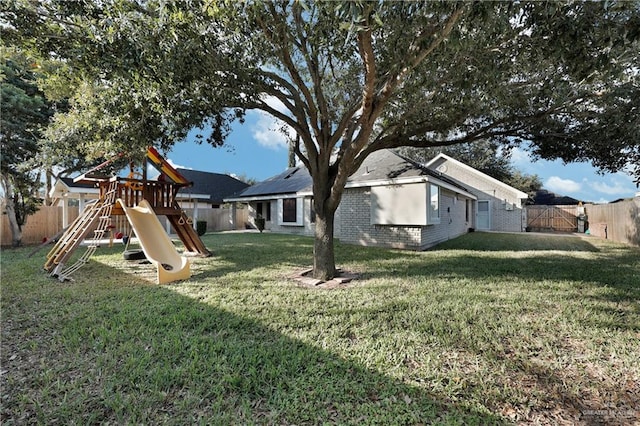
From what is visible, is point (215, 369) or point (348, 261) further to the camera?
point (348, 261)

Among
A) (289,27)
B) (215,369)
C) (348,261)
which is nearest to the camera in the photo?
(215,369)

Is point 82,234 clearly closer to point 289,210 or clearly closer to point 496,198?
point 289,210

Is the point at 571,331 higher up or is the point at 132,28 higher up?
the point at 132,28

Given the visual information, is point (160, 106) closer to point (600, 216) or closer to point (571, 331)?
point (571, 331)

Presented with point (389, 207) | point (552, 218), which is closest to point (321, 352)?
point (389, 207)

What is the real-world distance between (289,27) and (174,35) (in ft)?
6.81

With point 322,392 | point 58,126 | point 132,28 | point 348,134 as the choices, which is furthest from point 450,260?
point 58,126

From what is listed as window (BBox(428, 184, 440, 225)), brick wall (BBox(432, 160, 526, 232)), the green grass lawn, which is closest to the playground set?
the green grass lawn

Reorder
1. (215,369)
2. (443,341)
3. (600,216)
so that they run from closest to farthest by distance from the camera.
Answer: (215,369), (443,341), (600,216)

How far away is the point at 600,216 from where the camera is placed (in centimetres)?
1627

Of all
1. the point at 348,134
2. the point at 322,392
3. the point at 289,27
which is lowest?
the point at 322,392

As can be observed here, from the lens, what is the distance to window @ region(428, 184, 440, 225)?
10.4m

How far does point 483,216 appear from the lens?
21.8m

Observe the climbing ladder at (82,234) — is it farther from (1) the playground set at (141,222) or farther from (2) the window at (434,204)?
(2) the window at (434,204)
